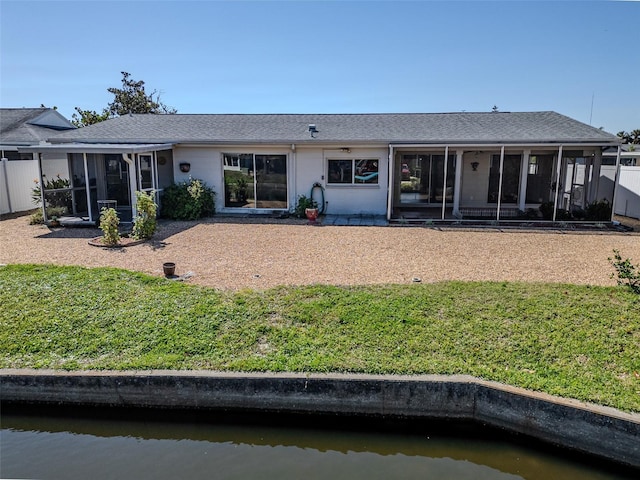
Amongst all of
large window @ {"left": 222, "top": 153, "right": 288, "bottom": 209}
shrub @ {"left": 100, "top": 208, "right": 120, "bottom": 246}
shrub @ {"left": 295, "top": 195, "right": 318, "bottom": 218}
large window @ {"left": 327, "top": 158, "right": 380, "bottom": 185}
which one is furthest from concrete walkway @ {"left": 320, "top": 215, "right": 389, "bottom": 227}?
shrub @ {"left": 100, "top": 208, "right": 120, "bottom": 246}

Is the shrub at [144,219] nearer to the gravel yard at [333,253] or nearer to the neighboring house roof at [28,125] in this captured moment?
the gravel yard at [333,253]

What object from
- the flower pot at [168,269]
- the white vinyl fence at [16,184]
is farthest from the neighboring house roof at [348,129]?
the flower pot at [168,269]

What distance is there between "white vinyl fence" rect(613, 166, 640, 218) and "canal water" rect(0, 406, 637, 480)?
14.0 metres

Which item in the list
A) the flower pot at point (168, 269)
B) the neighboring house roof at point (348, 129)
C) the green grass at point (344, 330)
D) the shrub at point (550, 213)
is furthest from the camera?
the neighboring house roof at point (348, 129)

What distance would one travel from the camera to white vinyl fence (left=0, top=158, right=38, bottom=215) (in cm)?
1539

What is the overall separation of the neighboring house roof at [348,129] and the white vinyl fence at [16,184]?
183 centimetres

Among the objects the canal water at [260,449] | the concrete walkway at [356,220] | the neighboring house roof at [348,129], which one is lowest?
the canal water at [260,449]

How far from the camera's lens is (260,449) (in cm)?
449

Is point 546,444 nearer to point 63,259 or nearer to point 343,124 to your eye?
point 63,259

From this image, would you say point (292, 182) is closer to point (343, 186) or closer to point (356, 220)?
point (343, 186)

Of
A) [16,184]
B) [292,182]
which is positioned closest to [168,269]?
[292,182]

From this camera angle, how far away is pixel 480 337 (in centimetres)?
571

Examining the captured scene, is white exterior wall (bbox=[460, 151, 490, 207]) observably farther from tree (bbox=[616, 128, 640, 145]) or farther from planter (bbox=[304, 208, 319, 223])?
tree (bbox=[616, 128, 640, 145])

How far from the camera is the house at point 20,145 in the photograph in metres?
15.5
